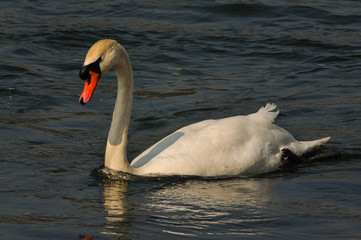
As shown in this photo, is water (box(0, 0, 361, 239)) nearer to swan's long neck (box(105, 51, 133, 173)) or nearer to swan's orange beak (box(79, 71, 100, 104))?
swan's long neck (box(105, 51, 133, 173))

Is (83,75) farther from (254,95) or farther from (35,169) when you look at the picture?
(254,95)

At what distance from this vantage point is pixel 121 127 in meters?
7.00

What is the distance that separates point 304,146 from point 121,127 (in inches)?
80.5

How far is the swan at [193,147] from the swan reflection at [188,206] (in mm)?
132

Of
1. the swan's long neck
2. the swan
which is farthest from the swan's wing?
the swan's long neck

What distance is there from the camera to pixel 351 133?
335 inches

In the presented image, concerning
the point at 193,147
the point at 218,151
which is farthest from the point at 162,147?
the point at 218,151

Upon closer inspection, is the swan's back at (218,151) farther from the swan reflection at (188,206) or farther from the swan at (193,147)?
the swan reflection at (188,206)

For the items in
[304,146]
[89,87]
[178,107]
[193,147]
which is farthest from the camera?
[178,107]

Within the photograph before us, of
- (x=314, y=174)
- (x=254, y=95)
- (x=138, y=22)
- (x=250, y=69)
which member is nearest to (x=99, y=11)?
(x=138, y=22)

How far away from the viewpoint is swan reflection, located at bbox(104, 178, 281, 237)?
218 inches

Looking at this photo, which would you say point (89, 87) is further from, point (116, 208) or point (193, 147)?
point (193, 147)

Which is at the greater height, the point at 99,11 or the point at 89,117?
the point at 99,11

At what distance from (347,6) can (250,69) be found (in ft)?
15.0
